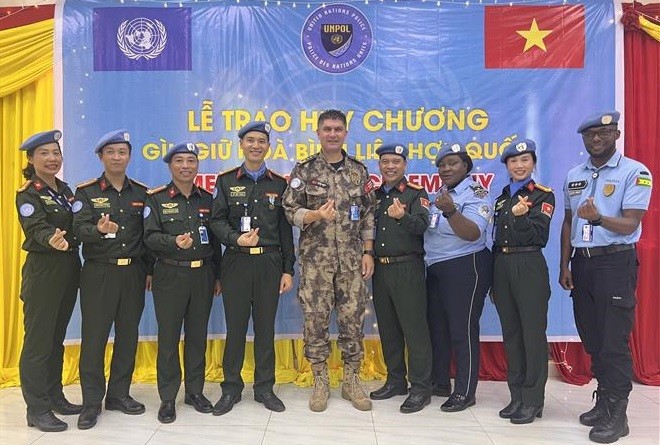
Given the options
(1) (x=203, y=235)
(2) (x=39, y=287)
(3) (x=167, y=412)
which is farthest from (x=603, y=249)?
(2) (x=39, y=287)

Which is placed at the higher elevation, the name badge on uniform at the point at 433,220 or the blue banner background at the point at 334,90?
the blue banner background at the point at 334,90

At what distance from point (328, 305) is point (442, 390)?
3.43 ft

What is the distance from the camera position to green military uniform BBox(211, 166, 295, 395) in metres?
3.25

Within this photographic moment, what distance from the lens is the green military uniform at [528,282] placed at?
3.03m

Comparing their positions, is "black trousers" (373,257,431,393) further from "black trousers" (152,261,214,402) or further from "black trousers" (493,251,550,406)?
"black trousers" (152,261,214,402)

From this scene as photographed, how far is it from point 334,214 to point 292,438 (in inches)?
51.2

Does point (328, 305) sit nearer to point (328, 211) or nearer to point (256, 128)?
point (328, 211)

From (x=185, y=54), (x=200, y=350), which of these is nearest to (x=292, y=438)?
(x=200, y=350)

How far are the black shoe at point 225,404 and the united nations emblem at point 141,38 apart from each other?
2.56 meters

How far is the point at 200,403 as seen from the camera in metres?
3.29

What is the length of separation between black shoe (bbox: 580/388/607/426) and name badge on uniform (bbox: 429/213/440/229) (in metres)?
1.36

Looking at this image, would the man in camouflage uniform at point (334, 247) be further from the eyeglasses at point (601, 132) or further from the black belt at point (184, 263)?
the eyeglasses at point (601, 132)

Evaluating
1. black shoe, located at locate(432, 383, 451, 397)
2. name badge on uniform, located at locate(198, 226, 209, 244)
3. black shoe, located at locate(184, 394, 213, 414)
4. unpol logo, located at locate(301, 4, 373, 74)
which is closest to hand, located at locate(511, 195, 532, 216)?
black shoe, located at locate(432, 383, 451, 397)

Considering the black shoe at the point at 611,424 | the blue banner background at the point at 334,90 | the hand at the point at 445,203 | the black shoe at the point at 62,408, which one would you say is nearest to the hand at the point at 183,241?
the blue banner background at the point at 334,90
